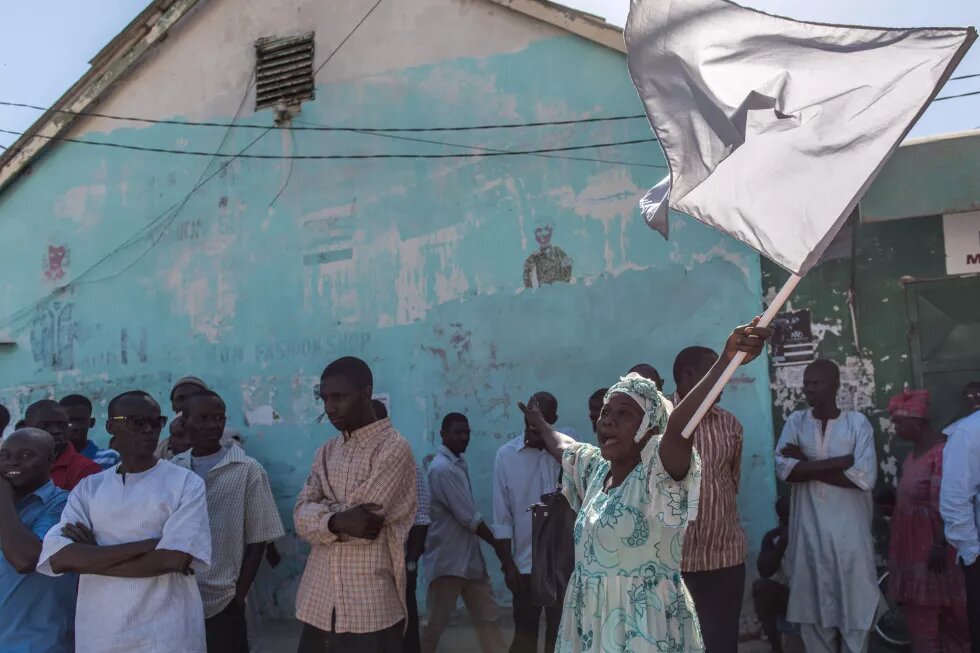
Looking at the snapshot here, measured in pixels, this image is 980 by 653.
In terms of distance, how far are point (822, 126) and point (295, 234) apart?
6754 mm

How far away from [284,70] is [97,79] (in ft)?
7.85

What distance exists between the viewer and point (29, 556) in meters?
4.26

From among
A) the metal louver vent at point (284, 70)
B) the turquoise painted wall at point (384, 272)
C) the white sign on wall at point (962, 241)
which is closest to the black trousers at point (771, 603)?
the turquoise painted wall at point (384, 272)

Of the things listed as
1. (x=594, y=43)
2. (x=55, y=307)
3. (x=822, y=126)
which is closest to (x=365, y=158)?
(x=594, y=43)

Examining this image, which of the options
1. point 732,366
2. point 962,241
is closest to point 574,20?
point 962,241

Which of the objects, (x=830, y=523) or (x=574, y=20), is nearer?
(x=830, y=523)

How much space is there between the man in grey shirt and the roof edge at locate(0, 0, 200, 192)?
242 inches

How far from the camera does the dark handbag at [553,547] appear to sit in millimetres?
4727

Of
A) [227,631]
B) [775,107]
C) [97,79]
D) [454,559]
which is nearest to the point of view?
[775,107]

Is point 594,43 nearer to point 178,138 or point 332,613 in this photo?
point 178,138

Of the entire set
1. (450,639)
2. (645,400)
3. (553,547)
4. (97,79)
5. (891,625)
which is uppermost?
(97,79)

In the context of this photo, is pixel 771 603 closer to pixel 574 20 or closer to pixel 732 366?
pixel 732 366

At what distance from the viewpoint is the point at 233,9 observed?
1015 cm

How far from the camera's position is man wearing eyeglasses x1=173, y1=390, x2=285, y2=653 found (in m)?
5.17
